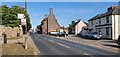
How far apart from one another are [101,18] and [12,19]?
23.0 metres

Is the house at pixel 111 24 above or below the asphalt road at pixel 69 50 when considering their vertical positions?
above

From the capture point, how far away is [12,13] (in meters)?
68.5

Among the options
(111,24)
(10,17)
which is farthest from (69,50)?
(10,17)

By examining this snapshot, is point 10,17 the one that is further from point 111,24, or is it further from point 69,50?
point 69,50

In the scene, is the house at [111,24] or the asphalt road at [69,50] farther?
the house at [111,24]

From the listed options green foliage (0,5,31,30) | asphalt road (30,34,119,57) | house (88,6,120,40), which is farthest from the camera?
green foliage (0,5,31,30)

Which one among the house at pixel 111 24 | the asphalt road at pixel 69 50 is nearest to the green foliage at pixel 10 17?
the house at pixel 111 24

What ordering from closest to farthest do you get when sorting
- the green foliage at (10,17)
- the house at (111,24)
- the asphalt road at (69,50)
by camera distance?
the asphalt road at (69,50), the house at (111,24), the green foliage at (10,17)

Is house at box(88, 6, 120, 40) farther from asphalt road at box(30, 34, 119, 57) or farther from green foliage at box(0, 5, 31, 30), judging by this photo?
asphalt road at box(30, 34, 119, 57)

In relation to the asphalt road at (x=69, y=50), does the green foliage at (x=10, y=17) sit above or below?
above

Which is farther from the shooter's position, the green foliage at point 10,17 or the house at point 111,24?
the green foliage at point 10,17

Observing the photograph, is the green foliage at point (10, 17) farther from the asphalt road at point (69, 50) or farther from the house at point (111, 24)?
the asphalt road at point (69, 50)

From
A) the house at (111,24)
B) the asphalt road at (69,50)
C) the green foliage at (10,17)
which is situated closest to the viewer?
the asphalt road at (69,50)

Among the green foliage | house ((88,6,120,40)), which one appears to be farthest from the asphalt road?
the green foliage
